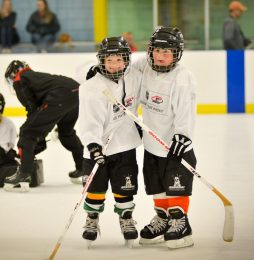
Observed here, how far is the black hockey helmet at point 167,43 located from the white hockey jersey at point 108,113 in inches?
5.7

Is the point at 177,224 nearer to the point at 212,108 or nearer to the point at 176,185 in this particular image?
the point at 176,185

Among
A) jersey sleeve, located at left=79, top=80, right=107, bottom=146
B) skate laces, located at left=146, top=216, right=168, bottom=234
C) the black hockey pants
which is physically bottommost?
skate laces, located at left=146, top=216, right=168, bottom=234

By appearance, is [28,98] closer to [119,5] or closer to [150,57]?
[150,57]

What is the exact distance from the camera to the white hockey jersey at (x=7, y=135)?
5.02 metres

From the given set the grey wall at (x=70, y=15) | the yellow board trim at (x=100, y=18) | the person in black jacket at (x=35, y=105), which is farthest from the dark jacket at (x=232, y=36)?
the person in black jacket at (x=35, y=105)

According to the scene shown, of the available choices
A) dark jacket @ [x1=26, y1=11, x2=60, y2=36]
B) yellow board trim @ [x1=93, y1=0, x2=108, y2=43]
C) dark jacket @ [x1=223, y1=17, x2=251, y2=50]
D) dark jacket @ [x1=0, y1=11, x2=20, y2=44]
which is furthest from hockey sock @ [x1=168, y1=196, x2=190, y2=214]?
yellow board trim @ [x1=93, y1=0, x2=108, y2=43]

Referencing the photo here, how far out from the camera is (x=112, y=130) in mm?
3496

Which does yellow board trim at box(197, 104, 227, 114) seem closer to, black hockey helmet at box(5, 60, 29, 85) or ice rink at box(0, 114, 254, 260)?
ice rink at box(0, 114, 254, 260)

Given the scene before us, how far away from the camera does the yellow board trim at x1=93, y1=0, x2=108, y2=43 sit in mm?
10406

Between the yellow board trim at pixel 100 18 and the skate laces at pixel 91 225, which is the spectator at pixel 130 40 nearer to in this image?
the yellow board trim at pixel 100 18

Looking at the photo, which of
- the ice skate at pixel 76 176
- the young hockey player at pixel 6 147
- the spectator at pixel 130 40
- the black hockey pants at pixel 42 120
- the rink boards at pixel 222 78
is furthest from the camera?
the spectator at pixel 130 40

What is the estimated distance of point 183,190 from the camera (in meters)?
3.48

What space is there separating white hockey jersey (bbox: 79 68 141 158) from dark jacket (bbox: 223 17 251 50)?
17.5ft

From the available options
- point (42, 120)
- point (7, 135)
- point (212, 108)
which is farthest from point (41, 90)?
point (212, 108)
